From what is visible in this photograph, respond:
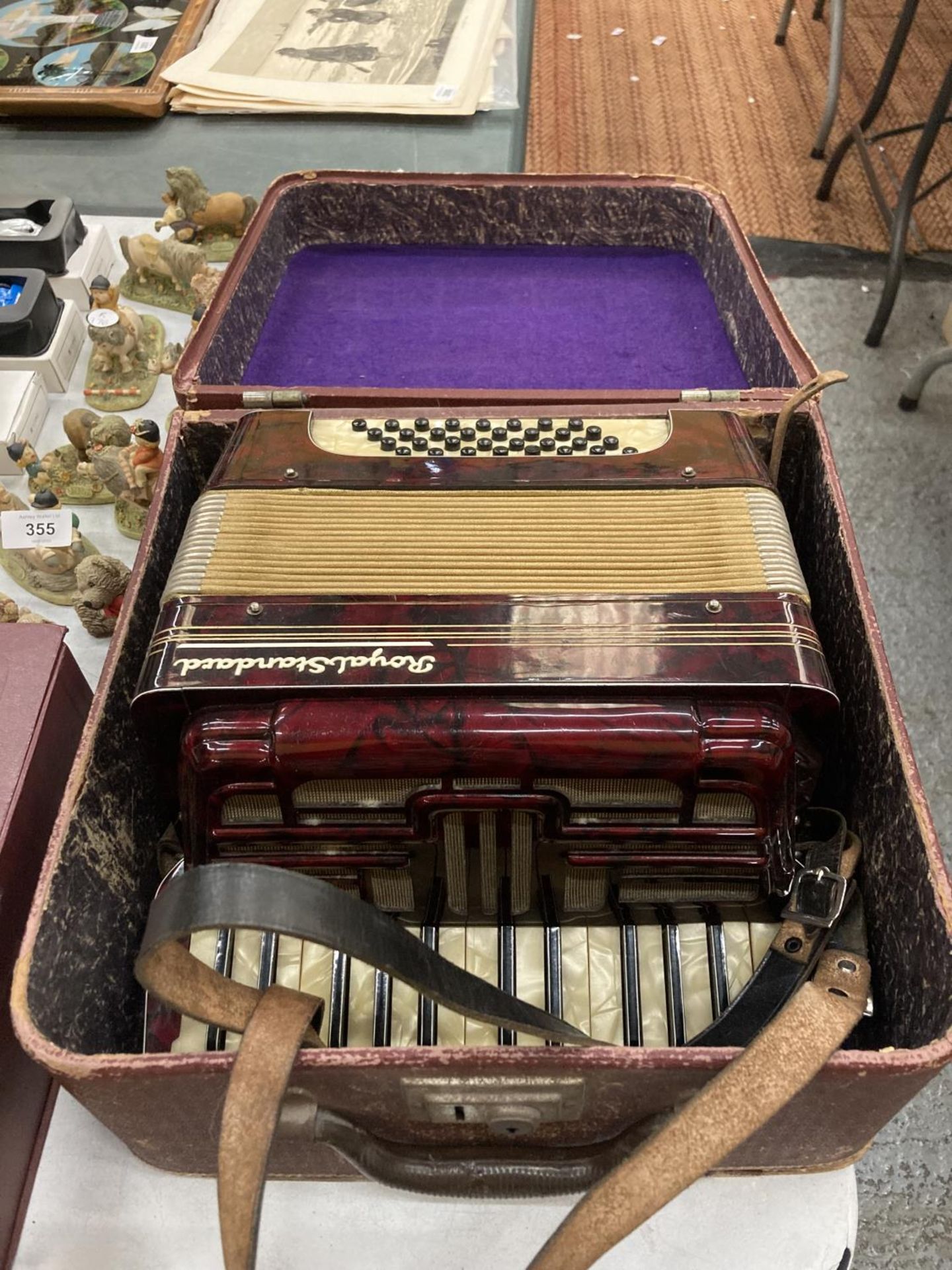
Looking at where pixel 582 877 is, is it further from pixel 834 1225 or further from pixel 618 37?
pixel 618 37

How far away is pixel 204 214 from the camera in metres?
1.81

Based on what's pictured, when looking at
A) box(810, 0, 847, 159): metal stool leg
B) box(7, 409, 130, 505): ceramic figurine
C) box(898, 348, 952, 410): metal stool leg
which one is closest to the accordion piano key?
box(7, 409, 130, 505): ceramic figurine

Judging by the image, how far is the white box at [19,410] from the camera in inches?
56.6

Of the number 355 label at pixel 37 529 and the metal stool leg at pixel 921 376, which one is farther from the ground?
the number 355 label at pixel 37 529

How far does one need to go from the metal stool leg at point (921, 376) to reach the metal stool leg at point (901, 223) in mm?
161

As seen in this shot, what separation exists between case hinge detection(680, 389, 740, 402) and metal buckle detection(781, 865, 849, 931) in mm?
570

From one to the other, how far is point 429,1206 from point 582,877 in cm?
33

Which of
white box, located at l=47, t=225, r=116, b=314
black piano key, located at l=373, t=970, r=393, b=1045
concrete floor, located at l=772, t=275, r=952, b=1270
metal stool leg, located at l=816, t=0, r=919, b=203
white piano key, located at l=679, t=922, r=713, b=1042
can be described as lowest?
concrete floor, located at l=772, t=275, r=952, b=1270

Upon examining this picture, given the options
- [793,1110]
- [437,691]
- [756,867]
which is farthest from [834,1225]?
[437,691]

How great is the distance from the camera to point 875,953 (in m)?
0.92

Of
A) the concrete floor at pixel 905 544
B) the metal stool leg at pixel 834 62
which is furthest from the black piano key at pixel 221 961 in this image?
the metal stool leg at pixel 834 62

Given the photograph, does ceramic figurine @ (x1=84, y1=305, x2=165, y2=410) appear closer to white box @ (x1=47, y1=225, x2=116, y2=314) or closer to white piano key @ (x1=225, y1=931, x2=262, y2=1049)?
white box @ (x1=47, y1=225, x2=116, y2=314)

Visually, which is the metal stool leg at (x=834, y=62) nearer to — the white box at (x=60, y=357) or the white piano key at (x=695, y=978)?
the white box at (x=60, y=357)

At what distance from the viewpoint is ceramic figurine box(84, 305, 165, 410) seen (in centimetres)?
154
